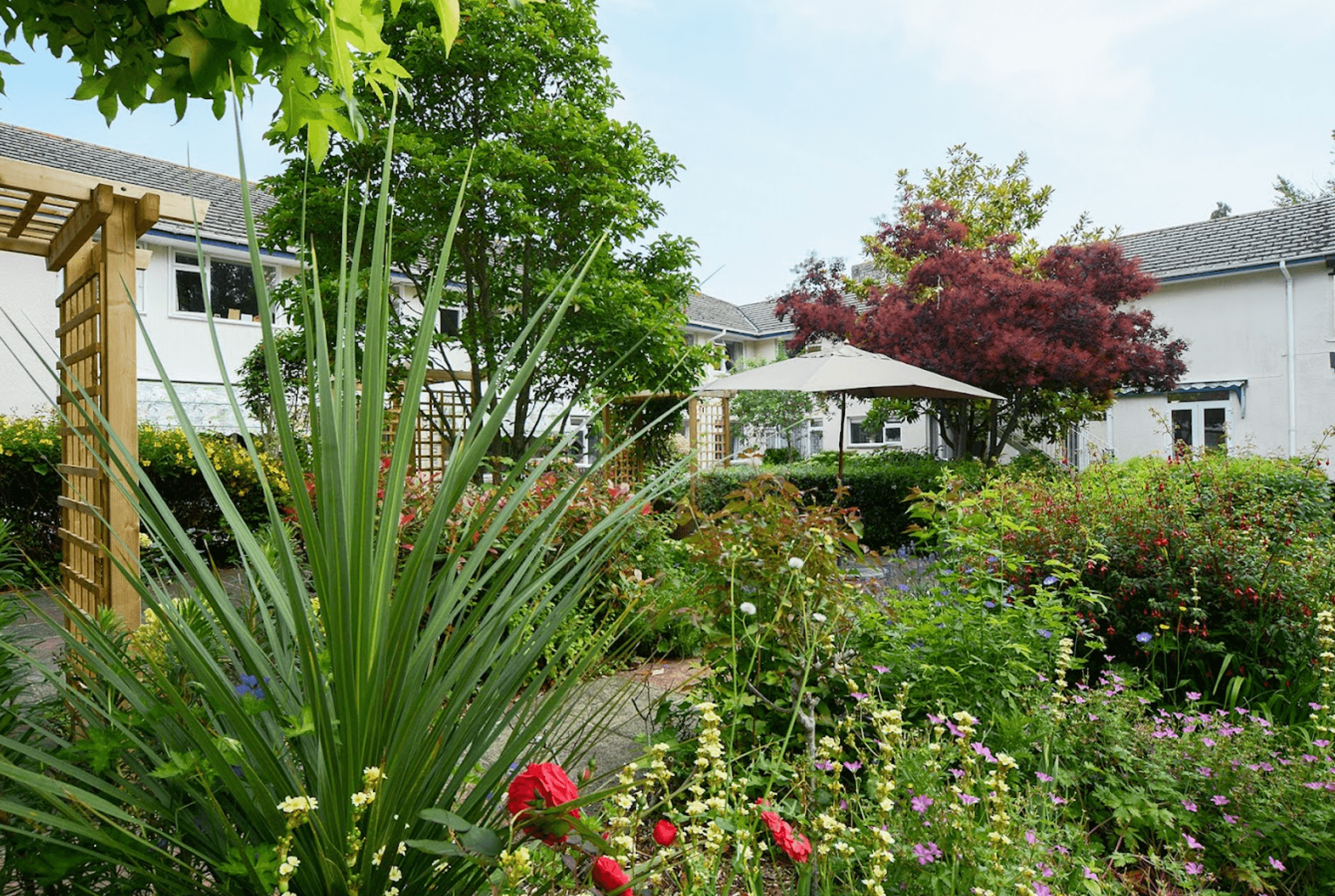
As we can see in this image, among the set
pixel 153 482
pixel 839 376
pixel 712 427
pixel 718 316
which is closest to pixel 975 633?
pixel 839 376

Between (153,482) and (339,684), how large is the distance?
6.64 metres

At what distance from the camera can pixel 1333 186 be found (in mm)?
25750

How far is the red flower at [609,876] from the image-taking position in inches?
36.7

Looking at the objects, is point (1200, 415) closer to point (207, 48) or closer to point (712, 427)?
point (712, 427)

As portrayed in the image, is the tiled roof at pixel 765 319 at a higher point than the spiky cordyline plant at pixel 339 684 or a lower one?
higher

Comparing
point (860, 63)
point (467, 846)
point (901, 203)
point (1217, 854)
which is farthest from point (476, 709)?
point (901, 203)

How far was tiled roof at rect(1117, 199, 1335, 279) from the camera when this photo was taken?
51.1 ft

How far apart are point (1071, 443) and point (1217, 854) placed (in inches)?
647

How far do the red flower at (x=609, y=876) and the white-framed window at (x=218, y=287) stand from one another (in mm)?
14523

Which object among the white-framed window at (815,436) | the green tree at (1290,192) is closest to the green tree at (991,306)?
the white-framed window at (815,436)

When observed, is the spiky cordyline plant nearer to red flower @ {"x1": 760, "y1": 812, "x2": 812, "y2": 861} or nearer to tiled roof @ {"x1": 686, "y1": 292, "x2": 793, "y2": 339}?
red flower @ {"x1": 760, "y1": 812, "x2": 812, "y2": 861}

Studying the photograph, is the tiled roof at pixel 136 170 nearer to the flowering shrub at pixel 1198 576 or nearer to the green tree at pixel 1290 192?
the flowering shrub at pixel 1198 576

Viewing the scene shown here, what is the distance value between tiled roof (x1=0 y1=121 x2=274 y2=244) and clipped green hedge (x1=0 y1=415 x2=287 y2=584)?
19.7 ft

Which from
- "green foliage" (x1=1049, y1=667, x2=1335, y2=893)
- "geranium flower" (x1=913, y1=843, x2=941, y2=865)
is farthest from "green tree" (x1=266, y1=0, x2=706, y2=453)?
"geranium flower" (x1=913, y1=843, x2=941, y2=865)
